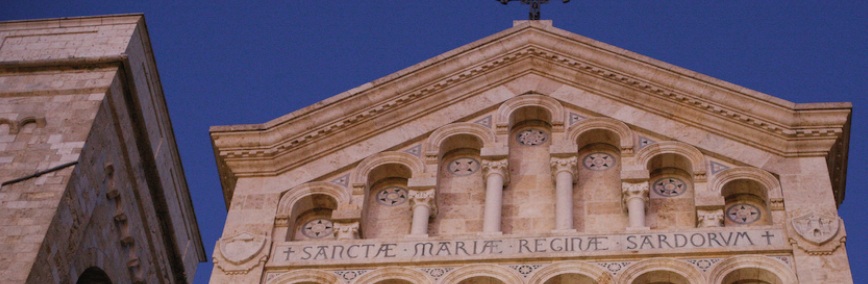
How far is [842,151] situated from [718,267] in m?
3.81

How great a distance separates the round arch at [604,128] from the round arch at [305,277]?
Result: 4798 millimetres

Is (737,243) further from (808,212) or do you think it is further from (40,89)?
(40,89)

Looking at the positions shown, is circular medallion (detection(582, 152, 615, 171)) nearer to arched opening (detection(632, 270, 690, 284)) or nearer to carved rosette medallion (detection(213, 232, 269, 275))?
arched opening (detection(632, 270, 690, 284))

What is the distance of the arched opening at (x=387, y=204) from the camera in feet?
84.5

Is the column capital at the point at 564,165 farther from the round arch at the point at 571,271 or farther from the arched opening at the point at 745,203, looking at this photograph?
the round arch at the point at 571,271

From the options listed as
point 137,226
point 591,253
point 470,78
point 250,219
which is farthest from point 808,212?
Result: point 137,226

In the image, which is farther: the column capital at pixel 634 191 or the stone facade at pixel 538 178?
the column capital at pixel 634 191

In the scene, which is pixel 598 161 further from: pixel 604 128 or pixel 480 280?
pixel 480 280

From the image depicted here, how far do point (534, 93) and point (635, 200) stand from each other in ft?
11.7

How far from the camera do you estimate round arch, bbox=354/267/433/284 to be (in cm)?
2417

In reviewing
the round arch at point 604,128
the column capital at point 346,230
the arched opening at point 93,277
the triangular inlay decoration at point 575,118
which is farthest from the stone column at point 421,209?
the arched opening at point 93,277

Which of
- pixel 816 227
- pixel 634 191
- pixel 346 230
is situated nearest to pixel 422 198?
pixel 346 230

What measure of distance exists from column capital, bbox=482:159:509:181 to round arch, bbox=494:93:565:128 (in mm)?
982

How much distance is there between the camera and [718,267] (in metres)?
23.7
